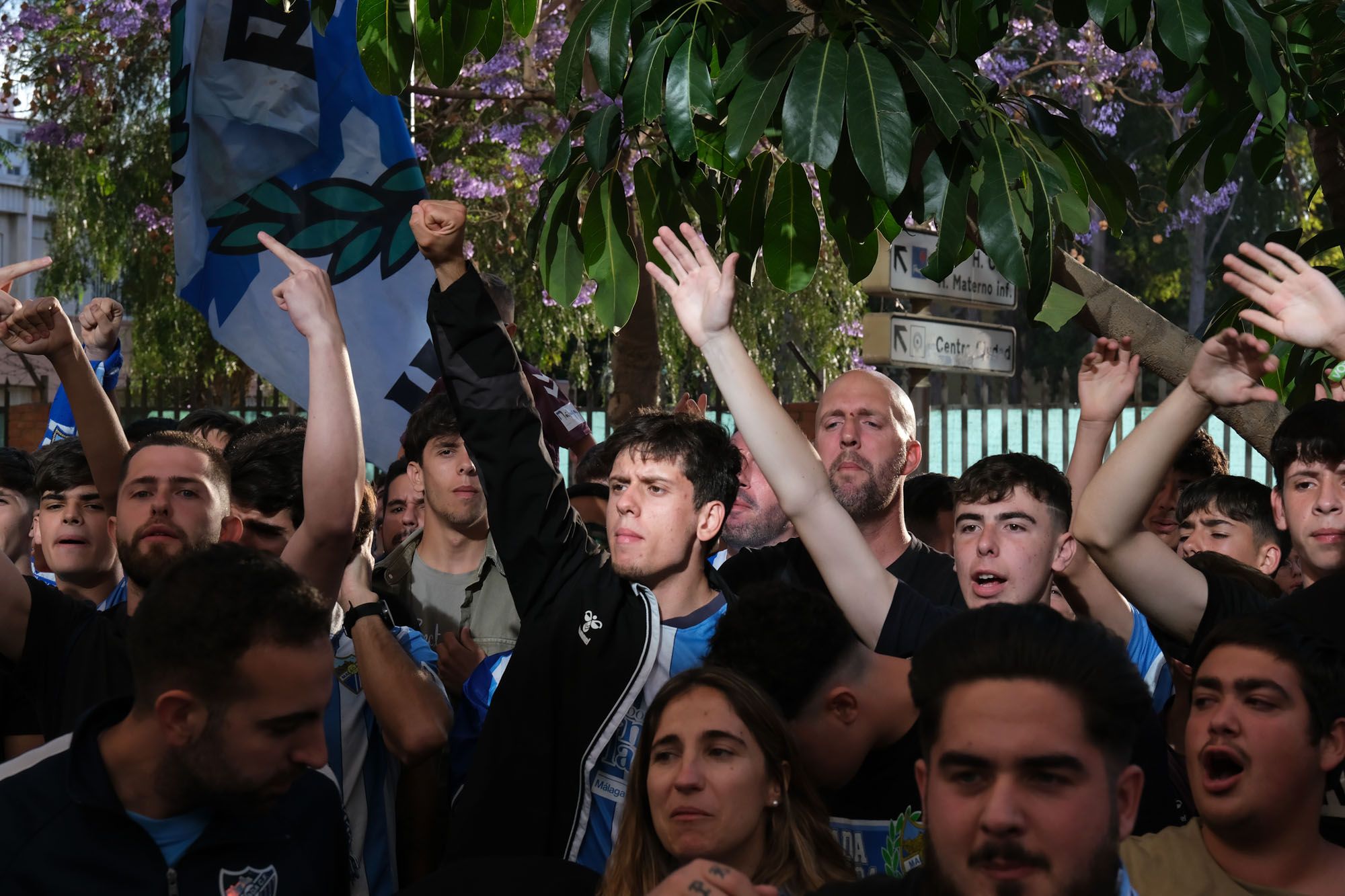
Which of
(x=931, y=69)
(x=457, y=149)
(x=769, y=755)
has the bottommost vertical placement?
(x=769, y=755)

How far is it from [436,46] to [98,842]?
1.81m

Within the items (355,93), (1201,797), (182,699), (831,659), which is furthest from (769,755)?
(355,93)

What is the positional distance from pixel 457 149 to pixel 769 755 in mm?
10107

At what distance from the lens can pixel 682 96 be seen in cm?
283

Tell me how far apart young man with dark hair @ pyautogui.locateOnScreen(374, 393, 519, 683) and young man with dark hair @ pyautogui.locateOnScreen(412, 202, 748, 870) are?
78 centimetres

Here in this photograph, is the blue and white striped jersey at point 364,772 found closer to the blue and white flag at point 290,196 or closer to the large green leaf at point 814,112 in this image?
the large green leaf at point 814,112

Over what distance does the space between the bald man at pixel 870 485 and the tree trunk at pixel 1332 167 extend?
147cm

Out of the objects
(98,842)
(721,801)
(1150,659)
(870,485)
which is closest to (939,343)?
(870,485)

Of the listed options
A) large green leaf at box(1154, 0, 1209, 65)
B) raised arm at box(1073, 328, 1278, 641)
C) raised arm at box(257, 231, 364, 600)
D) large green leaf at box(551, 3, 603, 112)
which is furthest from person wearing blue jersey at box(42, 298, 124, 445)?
large green leaf at box(1154, 0, 1209, 65)

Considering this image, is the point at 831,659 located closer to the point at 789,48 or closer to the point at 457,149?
the point at 789,48

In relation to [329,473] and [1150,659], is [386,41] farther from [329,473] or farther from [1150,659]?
[1150,659]

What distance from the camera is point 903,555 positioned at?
4398 millimetres

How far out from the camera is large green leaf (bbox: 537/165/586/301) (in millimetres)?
3375

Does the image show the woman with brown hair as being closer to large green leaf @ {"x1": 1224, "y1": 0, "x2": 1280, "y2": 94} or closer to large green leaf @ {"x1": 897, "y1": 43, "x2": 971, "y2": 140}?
large green leaf @ {"x1": 897, "y1": 43, "x2": 971, "y2": 140}
